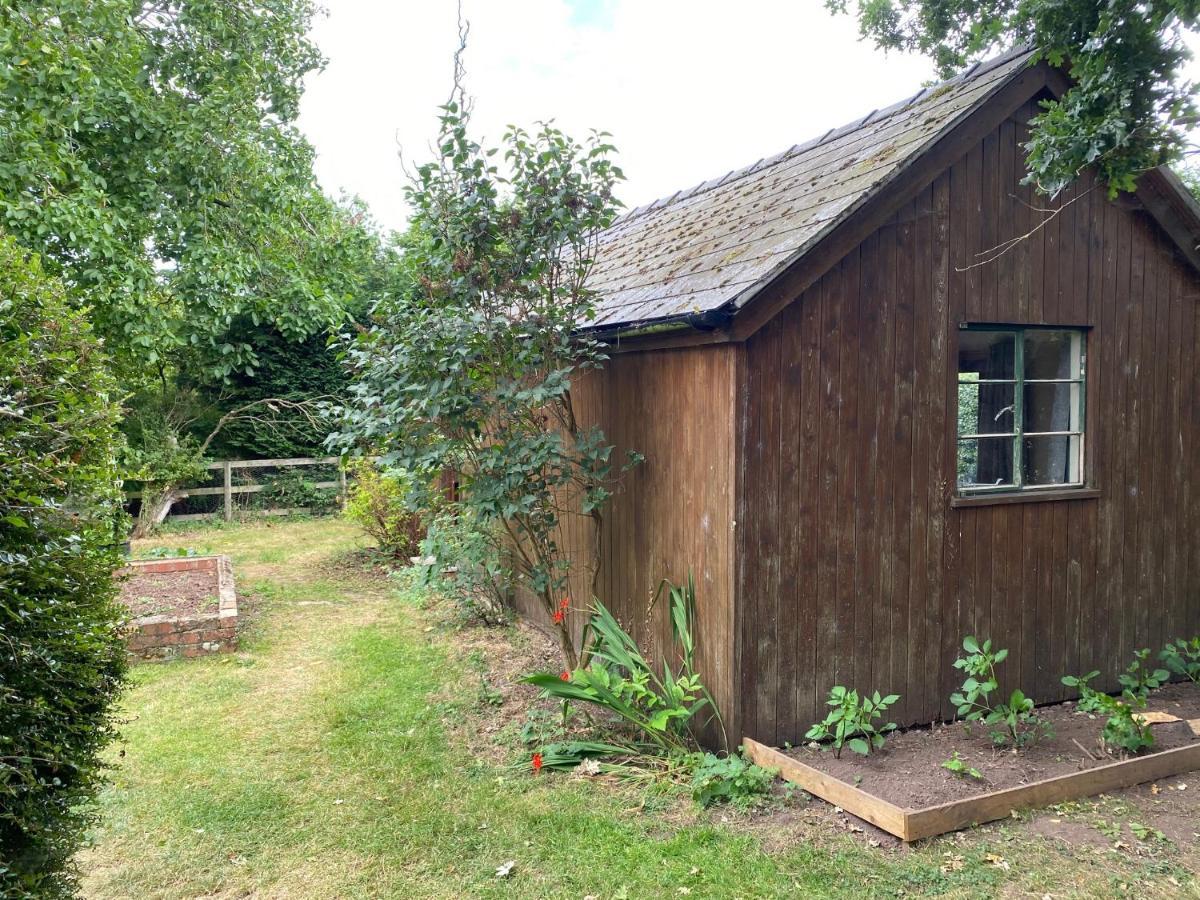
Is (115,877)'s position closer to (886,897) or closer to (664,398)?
(886,897)

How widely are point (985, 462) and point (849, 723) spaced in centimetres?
227

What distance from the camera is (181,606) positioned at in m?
8.61

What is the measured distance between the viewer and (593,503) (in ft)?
20.0

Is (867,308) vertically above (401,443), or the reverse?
(867,308)

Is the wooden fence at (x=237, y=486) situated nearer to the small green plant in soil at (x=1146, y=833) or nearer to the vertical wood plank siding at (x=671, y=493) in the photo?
the vertical wood plank siding at (x=671, y=493)

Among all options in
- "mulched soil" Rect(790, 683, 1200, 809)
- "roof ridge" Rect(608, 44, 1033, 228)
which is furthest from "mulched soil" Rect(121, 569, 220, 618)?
"mulched soil" Rect(790, 683, 1200, 809)

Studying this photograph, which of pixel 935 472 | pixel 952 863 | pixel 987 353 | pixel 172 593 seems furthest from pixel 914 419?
pixel 172 593

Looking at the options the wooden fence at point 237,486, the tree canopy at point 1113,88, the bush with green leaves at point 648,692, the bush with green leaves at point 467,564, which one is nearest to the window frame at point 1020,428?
the tree canopy at point 1113,88

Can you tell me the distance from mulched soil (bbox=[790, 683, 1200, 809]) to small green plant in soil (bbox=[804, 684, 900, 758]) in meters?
0.10

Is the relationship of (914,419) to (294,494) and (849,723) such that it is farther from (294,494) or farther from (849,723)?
(294,494)

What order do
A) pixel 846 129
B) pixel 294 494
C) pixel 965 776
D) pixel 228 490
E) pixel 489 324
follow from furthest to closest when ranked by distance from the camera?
pixel 294 494 < pixel 228 490 < pixel 846 129 < pixel 489 324 < pixel 965 776

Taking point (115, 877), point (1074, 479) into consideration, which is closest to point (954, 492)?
point (1074, 479)

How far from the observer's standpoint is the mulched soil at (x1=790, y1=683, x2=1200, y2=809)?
4789 millimetres

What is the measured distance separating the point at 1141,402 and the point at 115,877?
24.5 ft
